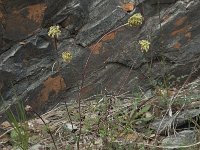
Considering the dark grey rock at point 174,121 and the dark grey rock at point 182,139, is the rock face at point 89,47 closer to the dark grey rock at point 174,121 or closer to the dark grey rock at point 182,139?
the dark grey rock at point 174,121

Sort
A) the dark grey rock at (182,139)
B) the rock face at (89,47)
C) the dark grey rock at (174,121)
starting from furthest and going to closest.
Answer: the rock face at (89,47)
the dark grey rock at (174,121)
the dark grey rock at (182,139)

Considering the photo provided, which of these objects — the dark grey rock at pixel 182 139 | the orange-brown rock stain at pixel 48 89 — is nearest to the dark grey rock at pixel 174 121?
the dark grey rock at pixel 182 139

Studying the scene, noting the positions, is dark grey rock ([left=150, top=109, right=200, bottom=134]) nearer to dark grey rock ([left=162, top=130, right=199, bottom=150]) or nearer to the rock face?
dark grey rock ([left=162, top=130, right=199, bottom=150])

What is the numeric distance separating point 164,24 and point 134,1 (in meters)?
0.34

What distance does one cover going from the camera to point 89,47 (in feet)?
13.0

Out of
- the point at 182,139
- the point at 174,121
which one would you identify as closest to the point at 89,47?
the point at 174,121

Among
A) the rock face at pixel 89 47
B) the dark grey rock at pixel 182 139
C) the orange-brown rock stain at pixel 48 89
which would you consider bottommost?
the dark grey rock at pixel 182 139

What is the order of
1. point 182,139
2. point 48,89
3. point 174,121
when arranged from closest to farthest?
point 182,139 → point 174,121 → point 48,89

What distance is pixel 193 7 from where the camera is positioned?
4.07m

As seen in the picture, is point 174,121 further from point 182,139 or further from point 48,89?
point 48,89

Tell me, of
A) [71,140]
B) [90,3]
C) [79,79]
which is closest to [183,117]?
[71,140]

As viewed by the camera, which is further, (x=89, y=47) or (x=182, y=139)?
(x=89, y=47)

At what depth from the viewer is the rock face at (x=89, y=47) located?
3807 mm

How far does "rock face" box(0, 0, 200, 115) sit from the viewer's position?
150 inches
